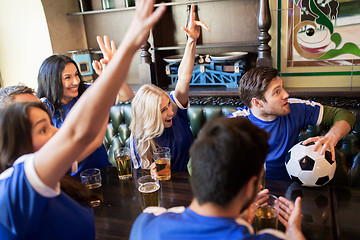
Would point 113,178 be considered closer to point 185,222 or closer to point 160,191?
point 160,191

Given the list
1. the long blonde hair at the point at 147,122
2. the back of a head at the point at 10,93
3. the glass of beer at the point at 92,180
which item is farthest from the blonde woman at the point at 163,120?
the back of a head at the point at 10,93

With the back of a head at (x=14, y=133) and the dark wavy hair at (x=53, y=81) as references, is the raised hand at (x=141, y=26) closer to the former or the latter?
the back of a head at (x=14, y=133)

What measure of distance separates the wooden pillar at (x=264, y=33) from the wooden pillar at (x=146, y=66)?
1083 mm

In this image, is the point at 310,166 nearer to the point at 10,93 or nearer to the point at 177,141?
the point at 177,141

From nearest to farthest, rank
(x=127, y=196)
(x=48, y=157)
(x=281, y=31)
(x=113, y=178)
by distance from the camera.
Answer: (x=48, y=157) → (x=127, y=196) → (x=113, y=178) → (x=281, y=31)

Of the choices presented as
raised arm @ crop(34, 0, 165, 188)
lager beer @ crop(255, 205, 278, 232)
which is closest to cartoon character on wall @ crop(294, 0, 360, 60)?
lager beer @ crop(255, 205, 278, 232)

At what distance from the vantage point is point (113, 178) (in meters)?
1.66

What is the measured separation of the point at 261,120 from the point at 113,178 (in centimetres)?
95

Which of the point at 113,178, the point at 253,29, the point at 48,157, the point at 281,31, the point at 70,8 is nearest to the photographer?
the point at 48,157

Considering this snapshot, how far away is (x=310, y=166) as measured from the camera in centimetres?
138

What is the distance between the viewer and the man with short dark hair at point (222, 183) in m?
0.73

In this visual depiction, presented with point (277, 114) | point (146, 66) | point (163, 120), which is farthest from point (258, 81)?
point (146, 66)

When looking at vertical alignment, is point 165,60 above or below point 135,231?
above

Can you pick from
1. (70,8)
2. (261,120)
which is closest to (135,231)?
(261,120)
